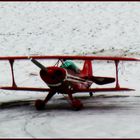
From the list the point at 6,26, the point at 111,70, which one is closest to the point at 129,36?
the point at 111,70

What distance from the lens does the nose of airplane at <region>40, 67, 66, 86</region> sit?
12922 millimetres

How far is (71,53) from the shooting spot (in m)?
25.0

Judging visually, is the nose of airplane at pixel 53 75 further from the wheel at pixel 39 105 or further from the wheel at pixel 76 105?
the wheel at pixel 39 105

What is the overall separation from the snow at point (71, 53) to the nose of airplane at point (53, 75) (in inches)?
38.3

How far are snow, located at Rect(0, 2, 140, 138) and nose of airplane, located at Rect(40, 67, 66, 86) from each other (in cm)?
97

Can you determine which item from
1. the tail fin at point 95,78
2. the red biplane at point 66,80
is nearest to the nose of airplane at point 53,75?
the red biplane at point 66,80

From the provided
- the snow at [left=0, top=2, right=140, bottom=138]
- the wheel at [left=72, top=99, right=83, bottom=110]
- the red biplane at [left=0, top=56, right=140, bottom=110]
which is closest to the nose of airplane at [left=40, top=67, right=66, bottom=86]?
the red biplane at [left=0, top=56, right=140, bottom=110]

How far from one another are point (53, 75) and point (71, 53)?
1216 centimetres

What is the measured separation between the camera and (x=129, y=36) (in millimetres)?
26312

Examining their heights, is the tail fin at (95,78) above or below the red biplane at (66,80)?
below

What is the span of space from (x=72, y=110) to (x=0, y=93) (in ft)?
15.2

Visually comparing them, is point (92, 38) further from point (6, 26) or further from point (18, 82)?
point (18, 82)

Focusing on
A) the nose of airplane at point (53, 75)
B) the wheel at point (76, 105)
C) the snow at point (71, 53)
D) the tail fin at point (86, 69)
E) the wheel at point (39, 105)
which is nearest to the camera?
the snow at point (71, 53)

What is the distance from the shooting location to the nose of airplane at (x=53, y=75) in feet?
42.4
